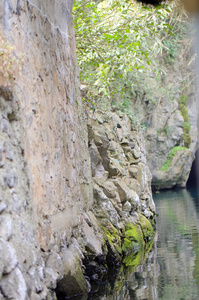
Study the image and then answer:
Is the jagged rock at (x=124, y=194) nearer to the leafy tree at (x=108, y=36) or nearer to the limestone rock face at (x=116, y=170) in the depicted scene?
the limestone rock face at (x=116, y=170)

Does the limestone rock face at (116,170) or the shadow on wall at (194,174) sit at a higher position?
the limestone rock face at (116,170)

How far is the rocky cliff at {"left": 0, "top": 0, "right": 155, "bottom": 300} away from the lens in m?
4.56

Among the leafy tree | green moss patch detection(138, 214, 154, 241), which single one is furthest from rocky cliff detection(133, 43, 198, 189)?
green moss patch detection(138, 214, 154, 241)

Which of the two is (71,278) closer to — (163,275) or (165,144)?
(163,275)

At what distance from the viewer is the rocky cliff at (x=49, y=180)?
456 cm

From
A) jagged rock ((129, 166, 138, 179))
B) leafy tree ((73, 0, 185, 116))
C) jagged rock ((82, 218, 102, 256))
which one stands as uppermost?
leafy tree ((73, 0, 185, 116))

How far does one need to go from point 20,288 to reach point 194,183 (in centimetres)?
3515

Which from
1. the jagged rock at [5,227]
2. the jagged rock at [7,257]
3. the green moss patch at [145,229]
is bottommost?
the green moss patch at [145,229]

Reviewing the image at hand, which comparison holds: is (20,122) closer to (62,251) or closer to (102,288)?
(62,251)

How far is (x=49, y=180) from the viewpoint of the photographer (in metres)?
6.14

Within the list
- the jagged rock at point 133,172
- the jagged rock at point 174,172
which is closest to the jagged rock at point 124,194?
the jagged rock at point 133,172

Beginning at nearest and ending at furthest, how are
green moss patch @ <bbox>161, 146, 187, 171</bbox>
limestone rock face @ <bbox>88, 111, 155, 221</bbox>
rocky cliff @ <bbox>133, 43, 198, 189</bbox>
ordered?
1. limestone rock face @ <bbox>88, 111, 155, 221</bbox>
2. rocky cliff @ <bbox>133, 43, 198, 189</bbox>
3. green moss patch @ <bbox>161, 146, 187, 171</bbox>

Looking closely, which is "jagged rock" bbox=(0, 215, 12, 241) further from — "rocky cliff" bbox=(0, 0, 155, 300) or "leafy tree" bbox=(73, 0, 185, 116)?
"leafy tree" bbox=(73, 0, 185, 116)

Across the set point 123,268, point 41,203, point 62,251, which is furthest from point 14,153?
point 123,268
